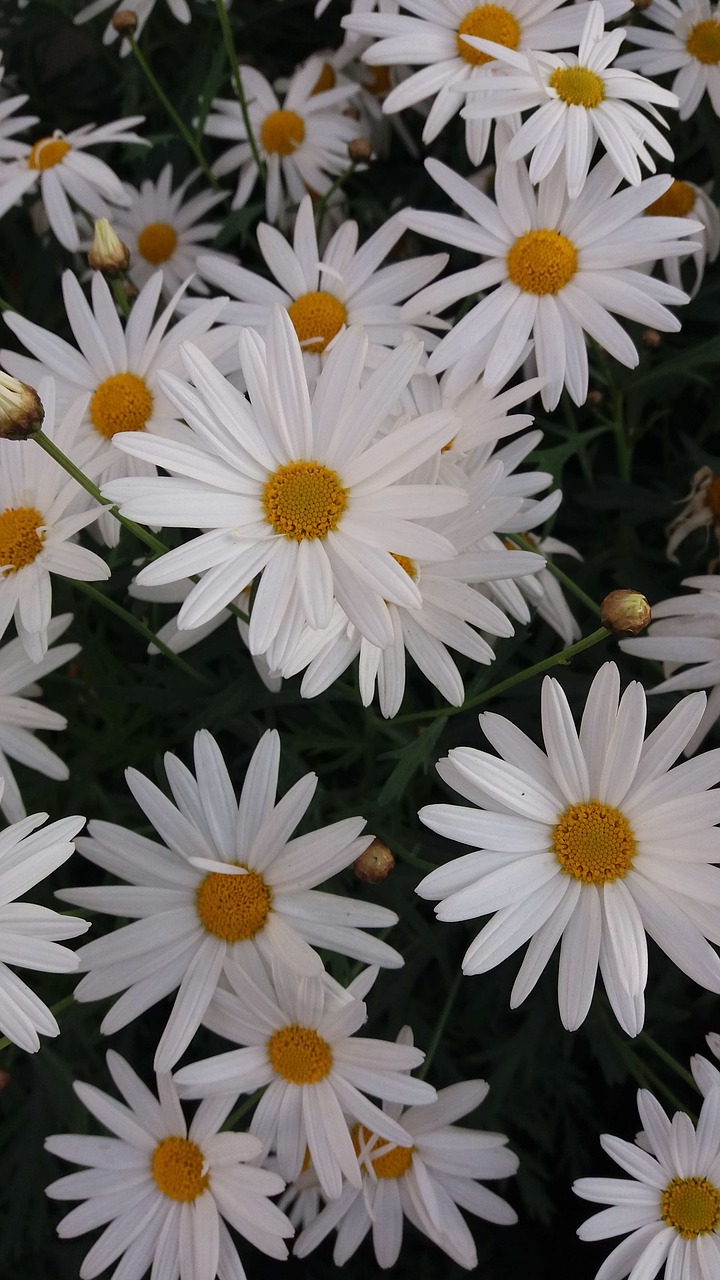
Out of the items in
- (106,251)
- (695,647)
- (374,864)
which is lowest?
(374,864)

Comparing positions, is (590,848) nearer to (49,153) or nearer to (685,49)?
(685,49)

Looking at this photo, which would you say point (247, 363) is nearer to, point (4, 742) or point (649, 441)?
point (4, 742)

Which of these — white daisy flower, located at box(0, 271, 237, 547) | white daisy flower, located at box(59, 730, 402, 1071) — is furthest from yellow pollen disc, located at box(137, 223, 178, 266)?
white daisy flower, located at box(59, 730, 402, 1071)

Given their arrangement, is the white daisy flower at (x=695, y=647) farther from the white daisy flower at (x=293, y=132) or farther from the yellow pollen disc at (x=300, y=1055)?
the white daisy flower at (x=293, y=132)

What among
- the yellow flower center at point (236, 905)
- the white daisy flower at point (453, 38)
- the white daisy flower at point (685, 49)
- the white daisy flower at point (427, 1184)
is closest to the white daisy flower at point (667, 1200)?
the white daisy flower at point (427, 1184)

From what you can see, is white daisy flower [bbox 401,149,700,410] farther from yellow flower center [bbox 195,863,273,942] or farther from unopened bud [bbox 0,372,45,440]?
yellow flower center [bbox 195,863,273,942]

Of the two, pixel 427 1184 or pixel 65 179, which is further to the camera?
pixel 65 179

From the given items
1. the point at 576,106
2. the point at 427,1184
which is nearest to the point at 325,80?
the point at 576,106

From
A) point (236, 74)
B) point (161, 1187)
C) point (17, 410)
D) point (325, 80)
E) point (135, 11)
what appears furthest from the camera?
point (325, 80)
